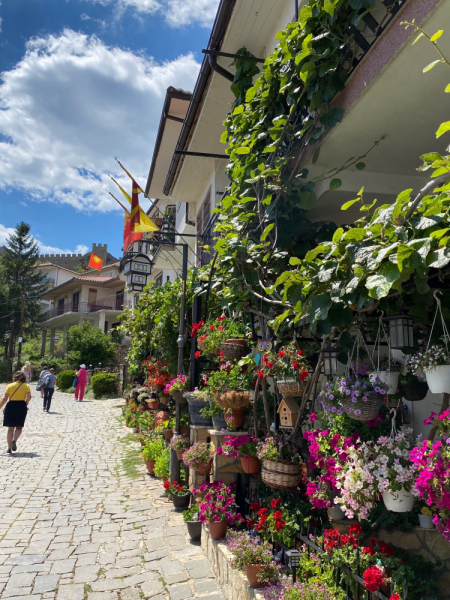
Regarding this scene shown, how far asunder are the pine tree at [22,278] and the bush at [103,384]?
2397 cm

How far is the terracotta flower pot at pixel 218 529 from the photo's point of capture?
4.76 meters

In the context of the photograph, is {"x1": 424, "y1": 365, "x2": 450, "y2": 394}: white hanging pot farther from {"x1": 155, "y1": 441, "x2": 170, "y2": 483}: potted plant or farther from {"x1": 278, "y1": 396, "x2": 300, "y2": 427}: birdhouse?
{"x1": 155, "y1": 441, "x2": 170, "y2": 483}: potted plant

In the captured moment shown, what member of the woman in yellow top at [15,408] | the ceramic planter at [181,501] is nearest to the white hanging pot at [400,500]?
the ceramic planter at [181,501]

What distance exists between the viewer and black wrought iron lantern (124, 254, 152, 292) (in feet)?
36.7

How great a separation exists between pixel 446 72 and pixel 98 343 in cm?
2867

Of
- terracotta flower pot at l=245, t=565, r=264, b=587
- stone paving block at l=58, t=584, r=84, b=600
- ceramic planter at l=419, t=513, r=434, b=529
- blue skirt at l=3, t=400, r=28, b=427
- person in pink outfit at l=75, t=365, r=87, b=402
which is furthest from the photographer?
person in pink outfit at l=75, t=365, r=87, b=402

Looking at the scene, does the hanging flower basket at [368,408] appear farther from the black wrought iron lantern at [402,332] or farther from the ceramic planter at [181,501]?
the ceramic planter at [181,501]

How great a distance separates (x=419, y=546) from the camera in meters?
3.49

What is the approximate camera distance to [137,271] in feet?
37.0

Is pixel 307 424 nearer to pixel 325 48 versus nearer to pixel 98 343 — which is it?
pixel 325 48

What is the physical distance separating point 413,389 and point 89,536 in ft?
14.0

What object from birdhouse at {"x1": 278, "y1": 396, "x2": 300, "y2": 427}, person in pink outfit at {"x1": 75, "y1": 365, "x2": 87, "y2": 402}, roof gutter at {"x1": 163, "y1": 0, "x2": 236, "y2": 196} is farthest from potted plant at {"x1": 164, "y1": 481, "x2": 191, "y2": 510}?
person in pink outfit at {"x1": 75, "y1": 365, "x2": 87, "y2": 402}

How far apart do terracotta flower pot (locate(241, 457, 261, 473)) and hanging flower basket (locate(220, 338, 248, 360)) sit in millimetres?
1136

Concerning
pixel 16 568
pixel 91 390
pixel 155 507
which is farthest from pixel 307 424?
pixel 91 390
